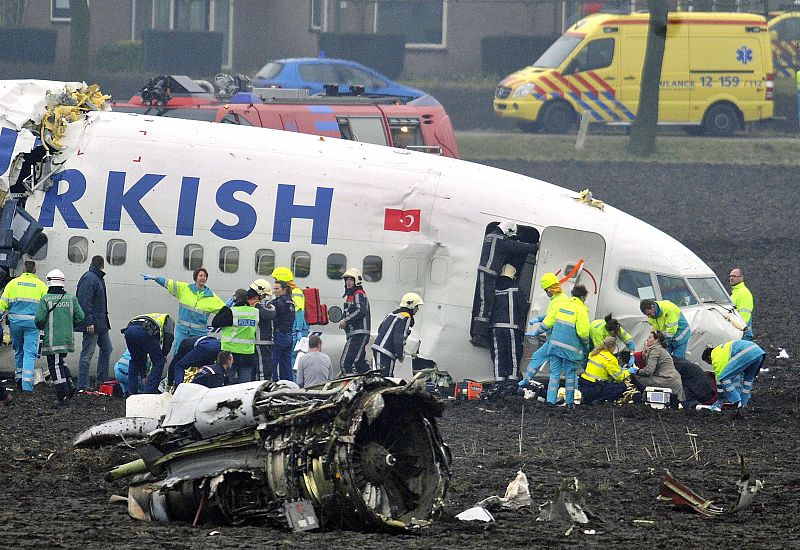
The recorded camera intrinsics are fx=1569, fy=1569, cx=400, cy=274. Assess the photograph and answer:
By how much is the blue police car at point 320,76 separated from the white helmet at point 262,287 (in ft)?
67.2

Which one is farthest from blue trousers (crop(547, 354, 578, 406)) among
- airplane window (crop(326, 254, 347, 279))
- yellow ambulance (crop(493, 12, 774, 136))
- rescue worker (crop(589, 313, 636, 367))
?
yellow ambulance (crop(493, 12, 774, 136))

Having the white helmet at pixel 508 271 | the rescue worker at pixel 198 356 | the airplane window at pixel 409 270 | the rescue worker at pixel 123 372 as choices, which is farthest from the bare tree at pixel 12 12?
the white helmet at pixel 508 271

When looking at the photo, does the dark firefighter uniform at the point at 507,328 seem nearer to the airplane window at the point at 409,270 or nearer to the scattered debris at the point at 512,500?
the airplane window at the point at 409,270

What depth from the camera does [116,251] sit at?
21.1 m

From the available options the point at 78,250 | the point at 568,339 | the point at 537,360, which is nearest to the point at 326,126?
the point at 78,250

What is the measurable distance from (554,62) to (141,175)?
2597 cm

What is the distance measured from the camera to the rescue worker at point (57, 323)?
20.2 metres

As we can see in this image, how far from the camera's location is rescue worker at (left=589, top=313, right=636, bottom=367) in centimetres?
2053

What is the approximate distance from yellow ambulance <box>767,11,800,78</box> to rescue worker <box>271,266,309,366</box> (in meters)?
35.2

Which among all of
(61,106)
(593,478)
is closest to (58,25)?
(61,106)

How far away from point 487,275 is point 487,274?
0.01 meters

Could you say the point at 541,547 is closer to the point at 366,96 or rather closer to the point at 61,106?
the point at 61,106

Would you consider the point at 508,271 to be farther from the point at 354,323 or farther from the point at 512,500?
the point at 512,500

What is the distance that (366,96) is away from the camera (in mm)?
32250
